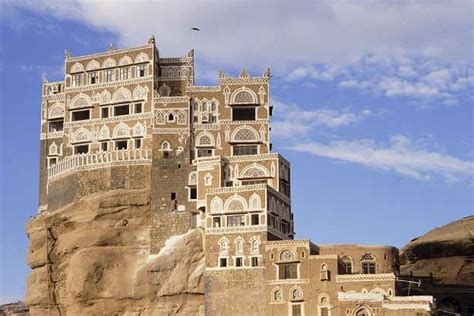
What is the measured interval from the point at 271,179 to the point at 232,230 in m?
7.45

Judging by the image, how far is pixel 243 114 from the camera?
316 ft

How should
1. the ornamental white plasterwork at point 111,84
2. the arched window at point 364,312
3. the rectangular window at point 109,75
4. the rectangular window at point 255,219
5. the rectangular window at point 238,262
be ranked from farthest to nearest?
the rectangular window at point 109,75
the ornamental white plasterwork at point 111,84
the rectangular window at point 255,219
the rectangular window at point 238,262
the arched window at point 364,312

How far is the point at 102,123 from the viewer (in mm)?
98312

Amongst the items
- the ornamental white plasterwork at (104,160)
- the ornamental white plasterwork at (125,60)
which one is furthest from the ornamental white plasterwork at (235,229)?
the ornamental white plasterwork at (125,60)

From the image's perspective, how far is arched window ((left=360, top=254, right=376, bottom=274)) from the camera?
282 ft

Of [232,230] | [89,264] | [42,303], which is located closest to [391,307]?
[232,230]

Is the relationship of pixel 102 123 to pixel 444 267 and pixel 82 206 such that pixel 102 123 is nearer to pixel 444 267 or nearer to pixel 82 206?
pixel 82 206

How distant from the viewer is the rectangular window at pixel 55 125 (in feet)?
339

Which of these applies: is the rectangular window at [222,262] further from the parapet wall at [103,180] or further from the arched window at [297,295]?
the parapet wall at [103,180]

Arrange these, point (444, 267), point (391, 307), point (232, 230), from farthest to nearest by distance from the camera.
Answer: point (444, 267) → point (232, 230) → point (391, 307)

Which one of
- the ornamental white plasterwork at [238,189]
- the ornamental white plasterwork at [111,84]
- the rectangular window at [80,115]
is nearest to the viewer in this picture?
the ornamental white plasterwork at [238,189]

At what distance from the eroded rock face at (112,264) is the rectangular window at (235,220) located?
3460mm

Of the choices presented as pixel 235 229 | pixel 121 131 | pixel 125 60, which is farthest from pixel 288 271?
pixel 125 60

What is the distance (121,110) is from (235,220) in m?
19.4
